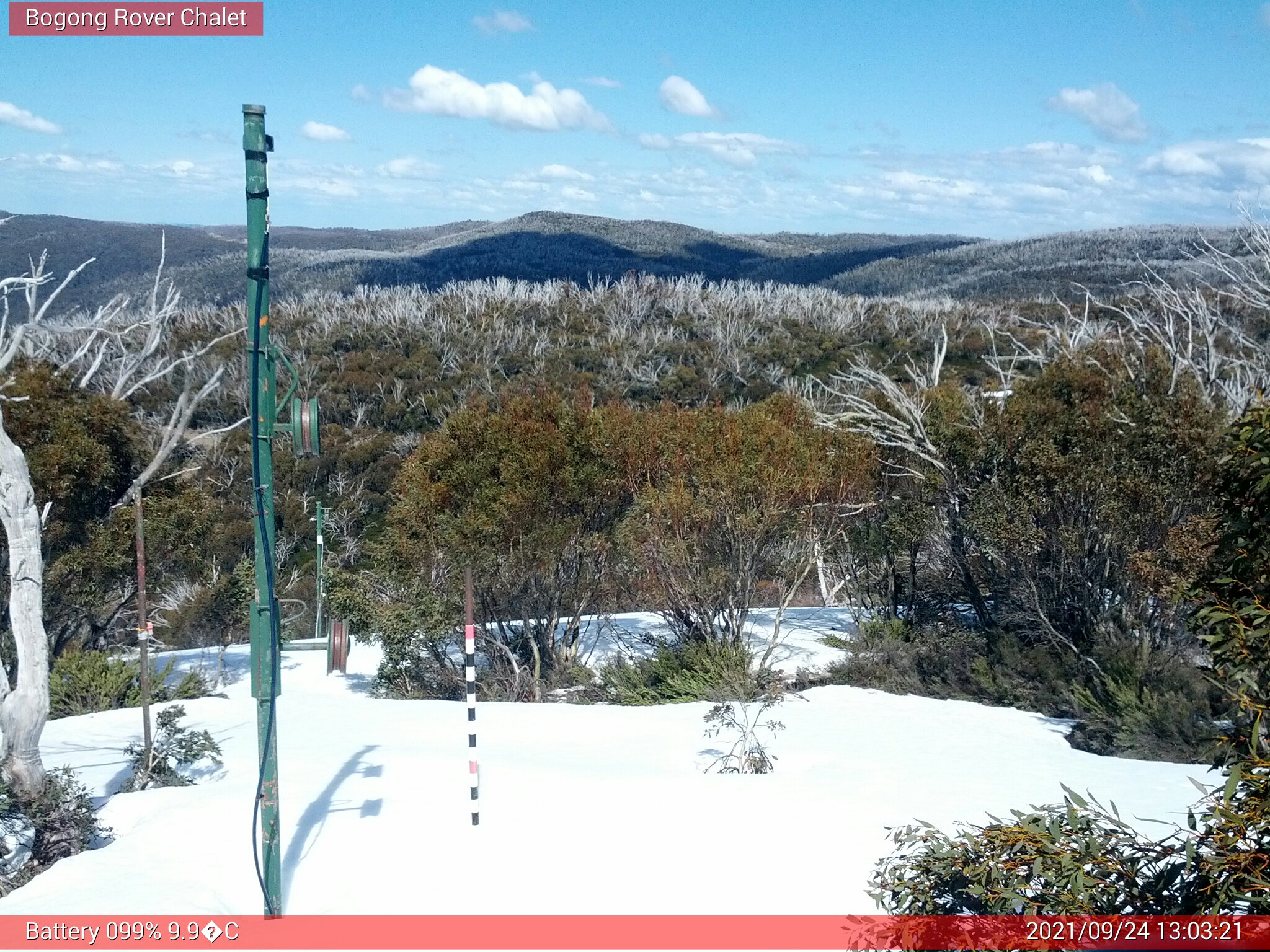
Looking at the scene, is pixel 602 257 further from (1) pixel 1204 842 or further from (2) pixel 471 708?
(1) pixel 1204 842

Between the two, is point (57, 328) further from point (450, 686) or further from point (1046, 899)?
point (1046, 899)

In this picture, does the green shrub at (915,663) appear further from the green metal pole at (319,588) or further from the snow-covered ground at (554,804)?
the green metal pole at (319,588)

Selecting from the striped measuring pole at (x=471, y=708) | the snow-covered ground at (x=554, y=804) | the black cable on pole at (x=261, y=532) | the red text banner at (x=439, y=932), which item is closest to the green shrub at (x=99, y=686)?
the snow-covered ground at (x=554, y=804)

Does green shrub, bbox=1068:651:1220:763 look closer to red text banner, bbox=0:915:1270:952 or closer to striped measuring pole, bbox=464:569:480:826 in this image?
red text banner, bbox=0:915:1270:952

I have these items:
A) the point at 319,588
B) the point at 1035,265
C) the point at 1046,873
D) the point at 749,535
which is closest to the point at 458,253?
the point at 1035,265

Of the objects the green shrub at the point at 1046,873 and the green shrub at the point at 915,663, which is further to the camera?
the green shrub at the point at 915,663

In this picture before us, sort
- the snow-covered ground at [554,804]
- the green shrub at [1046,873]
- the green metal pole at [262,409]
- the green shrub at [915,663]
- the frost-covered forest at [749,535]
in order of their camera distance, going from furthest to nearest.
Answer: the green shrub at [915,663]
the frost-covered forest at [749,535]
the snow-covered ground at [554,804]
the green metal pole at [262,409]
the green shrub at [1046,873]

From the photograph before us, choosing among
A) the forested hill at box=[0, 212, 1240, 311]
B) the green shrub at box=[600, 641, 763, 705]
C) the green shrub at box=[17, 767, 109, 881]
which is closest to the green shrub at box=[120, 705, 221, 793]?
the green shrub at box=[17, 767, 109, 881]
